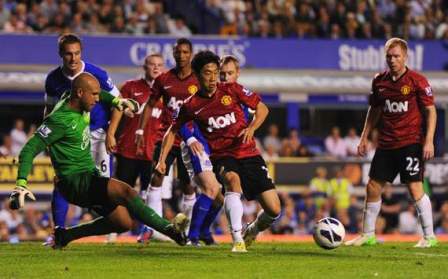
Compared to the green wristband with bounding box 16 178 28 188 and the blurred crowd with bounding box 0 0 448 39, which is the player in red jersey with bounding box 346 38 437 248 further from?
the blurred crowd with bounding box 0 0 448 39

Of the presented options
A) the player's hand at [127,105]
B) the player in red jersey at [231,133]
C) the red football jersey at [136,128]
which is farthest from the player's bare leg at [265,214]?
the red football jersey at [136,128]

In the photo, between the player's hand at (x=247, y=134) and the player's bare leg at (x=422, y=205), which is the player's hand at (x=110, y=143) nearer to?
the player's hand at (x=247, y=134)

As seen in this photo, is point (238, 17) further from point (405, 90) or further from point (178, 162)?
point (405, 90)

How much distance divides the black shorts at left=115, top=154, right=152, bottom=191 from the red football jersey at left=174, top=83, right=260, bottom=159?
2.63 meters

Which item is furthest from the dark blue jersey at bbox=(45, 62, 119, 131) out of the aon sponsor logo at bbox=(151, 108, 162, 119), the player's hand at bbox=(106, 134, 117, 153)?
the aon sponsor logo at bbox=(151, 108, 162, 119)

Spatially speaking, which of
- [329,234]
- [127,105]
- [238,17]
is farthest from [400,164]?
[238,17]

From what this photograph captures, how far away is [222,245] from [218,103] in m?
2.36

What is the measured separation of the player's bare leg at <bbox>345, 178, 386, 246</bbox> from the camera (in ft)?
47.5

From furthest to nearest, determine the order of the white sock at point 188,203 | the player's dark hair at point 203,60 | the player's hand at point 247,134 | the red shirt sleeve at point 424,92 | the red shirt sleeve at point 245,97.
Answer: the white sock at point 188,203, the red shirt sleeve at point 424,92, the red shirt sleeve at point 245,97, the player's hand at point 247,134, the player's dark hair at point 203,60

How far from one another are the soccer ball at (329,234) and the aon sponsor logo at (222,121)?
1.43 metres

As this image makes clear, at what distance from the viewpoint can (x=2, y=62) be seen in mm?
25344

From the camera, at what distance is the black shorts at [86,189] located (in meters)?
12.2

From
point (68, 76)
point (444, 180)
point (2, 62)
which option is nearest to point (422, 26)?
point (444, 180)

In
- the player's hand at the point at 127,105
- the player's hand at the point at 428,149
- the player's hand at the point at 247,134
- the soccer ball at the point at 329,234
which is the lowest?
the soccer ball at the point at 329,234
